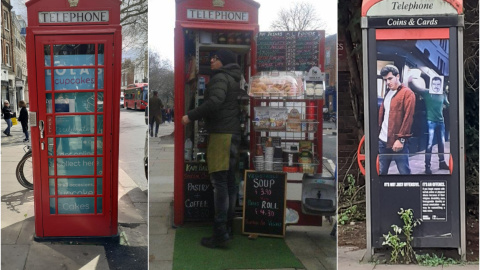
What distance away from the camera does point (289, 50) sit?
2.57 meters

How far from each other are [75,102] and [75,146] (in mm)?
361

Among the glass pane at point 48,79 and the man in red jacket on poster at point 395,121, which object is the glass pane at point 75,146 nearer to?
the glass pane at point 48,79

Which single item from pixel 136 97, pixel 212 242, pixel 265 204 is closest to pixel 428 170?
pixel 265 204

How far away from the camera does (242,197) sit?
2.70 metres

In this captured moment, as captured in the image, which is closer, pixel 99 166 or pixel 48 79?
pixel 48 79

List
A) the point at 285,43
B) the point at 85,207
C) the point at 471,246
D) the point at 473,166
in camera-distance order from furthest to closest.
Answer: the point at 473,166
the point at 471,246
the point at 85,207
the point at 285,43

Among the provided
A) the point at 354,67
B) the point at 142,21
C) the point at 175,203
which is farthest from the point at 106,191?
the point at 354,67

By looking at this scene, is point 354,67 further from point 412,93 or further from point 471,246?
point 471,246

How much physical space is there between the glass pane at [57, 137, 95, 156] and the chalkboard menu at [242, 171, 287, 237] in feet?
6.30

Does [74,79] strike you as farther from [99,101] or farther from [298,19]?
[298,19]

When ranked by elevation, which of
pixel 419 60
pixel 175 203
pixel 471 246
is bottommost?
pixel 471 246

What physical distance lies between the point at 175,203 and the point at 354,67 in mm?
3599

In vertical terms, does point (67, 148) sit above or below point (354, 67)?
below

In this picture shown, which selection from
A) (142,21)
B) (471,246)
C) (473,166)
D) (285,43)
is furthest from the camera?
(473,166)
